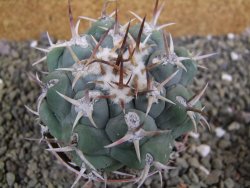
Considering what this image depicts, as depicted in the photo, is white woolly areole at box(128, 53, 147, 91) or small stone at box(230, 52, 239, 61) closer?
white woolly areole at box(128, 53, 147, 91)

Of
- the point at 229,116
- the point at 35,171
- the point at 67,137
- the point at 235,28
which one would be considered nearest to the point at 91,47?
the point at 67,137

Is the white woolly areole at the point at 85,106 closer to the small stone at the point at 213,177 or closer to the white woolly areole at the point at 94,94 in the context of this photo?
the white woolly areole at the point at 94,94

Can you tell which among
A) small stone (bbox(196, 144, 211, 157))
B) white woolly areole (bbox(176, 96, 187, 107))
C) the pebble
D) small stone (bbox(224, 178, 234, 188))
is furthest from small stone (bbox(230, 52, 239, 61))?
white woolly areole (bbox(176, 96, 187, 107))

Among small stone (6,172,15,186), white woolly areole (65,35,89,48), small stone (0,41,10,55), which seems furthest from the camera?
small stone (0,41,10,55)

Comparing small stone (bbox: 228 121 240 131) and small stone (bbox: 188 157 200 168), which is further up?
small stone (bbox: 228 121 240 131)

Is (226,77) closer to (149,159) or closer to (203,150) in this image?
(203,150)

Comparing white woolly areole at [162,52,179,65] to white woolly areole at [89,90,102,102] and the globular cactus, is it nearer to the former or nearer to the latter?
the globular cactus

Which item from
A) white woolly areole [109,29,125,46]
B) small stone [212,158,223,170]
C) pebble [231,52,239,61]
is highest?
white woolly areole [109,29,125,46]

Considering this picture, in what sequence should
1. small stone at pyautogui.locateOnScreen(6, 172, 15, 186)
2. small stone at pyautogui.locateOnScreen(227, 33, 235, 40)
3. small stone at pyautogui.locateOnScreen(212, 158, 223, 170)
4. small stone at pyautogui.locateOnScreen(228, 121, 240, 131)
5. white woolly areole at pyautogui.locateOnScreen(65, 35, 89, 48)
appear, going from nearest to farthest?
white woolly areole at pyautogui.locateOnScreen(65, 35, 89, 48) → small stone at pyautogui.locateOnScreen(6, 172, 15, 186) → small stone at pyautogui.locateOnScreen(212, 158, 223, 170) → small stone at pyautogui.locateOnScreen(228, 121, 240, 131) → small stone at pyautogui.locateOnScreen(227, 33, 235, 40)

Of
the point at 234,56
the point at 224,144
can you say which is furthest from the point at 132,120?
the point at 234,56
